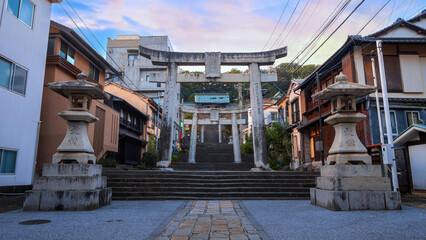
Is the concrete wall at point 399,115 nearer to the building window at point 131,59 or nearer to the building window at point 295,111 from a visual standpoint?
the building window at point 295,111

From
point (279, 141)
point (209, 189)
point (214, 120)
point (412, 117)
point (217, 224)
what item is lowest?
point (217, 224)

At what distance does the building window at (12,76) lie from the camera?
10.6 meters

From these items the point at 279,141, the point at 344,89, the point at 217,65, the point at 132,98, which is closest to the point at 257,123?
the point at 217,65

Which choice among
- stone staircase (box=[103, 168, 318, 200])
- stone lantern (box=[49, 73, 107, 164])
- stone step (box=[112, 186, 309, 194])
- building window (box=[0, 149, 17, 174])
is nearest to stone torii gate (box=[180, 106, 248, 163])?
stone staircase (box=[103, 168, 318, 200])

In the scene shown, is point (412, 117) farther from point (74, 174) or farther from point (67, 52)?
point (67, 52)

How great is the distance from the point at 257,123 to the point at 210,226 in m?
9.85

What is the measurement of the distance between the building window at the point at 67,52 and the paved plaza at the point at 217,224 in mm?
12127

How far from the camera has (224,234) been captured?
4461 mm

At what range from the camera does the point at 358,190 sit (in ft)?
22.6

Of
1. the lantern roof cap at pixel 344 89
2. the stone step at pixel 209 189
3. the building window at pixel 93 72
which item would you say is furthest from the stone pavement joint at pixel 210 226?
the building window at pixel 93 72

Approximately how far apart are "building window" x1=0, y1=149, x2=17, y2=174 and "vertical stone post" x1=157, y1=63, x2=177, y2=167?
643 cm

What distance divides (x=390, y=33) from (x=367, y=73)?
123 inches

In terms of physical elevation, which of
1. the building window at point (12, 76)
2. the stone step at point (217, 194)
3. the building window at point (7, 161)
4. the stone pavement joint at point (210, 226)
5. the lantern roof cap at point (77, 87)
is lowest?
the stone pavement joint at point (210, 226)

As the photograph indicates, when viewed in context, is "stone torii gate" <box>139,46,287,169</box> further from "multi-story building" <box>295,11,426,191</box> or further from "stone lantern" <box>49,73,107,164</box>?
"stone lantern" <box>49,73,107,164</box>
